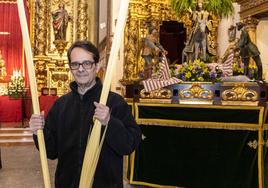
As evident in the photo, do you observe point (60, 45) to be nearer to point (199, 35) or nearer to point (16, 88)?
point (16, 88)

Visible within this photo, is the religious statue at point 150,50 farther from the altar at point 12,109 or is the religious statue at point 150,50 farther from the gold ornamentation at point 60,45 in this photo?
the gold ornamentation at point 60,45

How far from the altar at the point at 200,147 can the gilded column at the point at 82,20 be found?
834 centimetres

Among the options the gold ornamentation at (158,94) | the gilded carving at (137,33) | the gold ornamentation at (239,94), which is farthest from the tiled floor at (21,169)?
the gilded carving at (137,33)

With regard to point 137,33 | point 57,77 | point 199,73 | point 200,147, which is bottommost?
point 200,147

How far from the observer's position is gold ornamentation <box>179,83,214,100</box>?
4367 millimetres

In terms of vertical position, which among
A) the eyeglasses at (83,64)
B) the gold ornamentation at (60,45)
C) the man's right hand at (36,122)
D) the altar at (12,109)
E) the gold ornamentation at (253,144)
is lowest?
the altar at (12,109)

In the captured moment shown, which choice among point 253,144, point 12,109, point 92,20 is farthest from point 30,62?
point 92,20

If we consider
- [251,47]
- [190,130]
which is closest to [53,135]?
[190,130]

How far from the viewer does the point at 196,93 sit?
14.5ft

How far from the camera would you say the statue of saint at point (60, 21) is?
1227 cm

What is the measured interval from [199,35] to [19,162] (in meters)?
3.31

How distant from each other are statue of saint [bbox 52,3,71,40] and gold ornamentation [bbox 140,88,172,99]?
822 centimetres

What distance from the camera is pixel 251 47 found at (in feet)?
15.6

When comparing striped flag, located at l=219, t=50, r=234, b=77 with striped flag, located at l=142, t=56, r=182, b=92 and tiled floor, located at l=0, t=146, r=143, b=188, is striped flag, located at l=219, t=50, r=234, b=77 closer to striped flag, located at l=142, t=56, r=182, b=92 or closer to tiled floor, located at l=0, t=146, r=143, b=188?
striped flag, located at l=142, t=56, r=182, b=92
